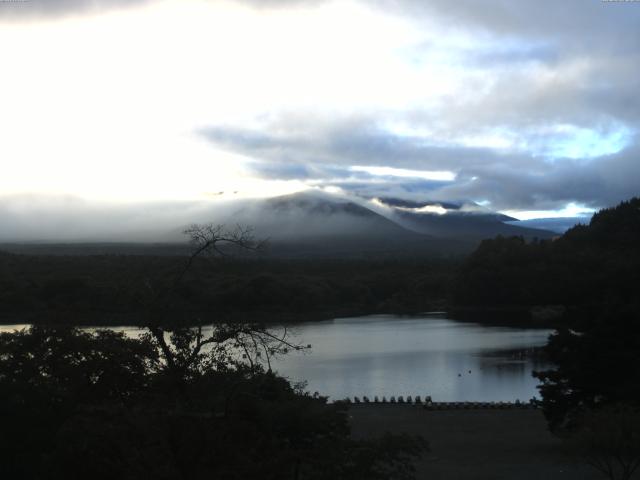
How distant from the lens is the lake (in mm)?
22438

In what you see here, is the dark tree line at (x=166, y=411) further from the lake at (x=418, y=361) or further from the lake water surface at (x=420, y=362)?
the lake at (x=418, y=361)

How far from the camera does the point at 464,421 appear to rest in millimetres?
15859

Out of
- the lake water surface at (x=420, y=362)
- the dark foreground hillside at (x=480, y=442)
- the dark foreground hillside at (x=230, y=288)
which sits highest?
the dark foreground hillside at (x=230, y=288)

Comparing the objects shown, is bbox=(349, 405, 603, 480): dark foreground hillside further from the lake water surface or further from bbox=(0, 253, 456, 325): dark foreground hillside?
bbox=(0, 253, 456, 325): dark foreground hillside

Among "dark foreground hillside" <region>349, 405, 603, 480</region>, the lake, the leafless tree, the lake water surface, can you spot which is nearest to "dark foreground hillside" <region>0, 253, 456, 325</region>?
the leafless tree

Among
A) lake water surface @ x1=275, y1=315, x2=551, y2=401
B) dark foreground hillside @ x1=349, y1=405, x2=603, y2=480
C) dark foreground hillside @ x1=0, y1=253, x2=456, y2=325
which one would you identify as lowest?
lake water surface @ x1=275, y1=315, x2=551, y2=401

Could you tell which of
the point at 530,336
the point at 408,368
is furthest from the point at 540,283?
the point at 408,368

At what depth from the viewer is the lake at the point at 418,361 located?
22.4 meters

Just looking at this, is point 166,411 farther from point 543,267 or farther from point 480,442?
point 543,267

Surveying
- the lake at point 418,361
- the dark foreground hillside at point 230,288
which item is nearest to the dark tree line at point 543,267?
the dark foreground hillside at point 230,288

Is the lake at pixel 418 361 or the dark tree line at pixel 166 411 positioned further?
the lake at pixel 418 361

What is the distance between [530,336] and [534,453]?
2323 cm

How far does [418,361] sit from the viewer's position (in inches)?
1107

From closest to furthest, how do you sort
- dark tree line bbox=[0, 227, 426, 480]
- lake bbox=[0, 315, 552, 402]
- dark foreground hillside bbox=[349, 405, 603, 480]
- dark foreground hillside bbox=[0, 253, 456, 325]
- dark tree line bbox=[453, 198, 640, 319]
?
dark tree line bbox=[0, 227, 426, 480], dark foreground hillside bbox=[349, 405, 603, 480], dark foreground hillside bbox=[0, 253, 456, 325], lake bbox=[0, 315, 552, 402], dark tree line bbox=[453, 198, 640, 319]
